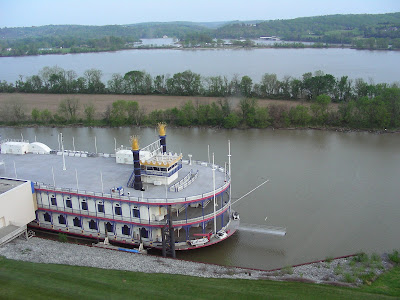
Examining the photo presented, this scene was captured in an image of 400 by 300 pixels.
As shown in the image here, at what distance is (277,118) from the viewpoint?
56406 millimetres

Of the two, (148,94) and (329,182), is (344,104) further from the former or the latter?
(148,94)

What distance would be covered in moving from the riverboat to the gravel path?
168 cm

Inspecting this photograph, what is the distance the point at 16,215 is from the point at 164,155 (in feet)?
33.8

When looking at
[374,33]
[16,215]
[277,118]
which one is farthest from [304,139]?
[374,33]

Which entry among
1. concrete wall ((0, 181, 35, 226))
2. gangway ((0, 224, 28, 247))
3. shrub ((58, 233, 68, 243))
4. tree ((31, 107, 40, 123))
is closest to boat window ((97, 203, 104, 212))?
shrub ((58, 233, 68, 243))

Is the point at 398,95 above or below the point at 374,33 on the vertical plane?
below

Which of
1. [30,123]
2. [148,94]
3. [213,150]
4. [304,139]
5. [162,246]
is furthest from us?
[148,94]

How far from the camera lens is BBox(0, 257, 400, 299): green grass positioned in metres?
19.4

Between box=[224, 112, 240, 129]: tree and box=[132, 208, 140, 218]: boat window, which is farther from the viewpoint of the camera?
box=[224, 112, 240, 129]: tree

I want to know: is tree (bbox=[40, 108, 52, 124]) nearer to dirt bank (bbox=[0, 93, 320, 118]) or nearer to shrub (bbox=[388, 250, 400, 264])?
dirt bank (bbox=[0, 93, 320, 118])

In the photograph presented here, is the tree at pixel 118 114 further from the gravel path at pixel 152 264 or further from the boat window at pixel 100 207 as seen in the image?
the gravel path at pixel 152 264

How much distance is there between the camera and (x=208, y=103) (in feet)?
210

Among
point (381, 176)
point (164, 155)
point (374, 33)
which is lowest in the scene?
point (381, 176)

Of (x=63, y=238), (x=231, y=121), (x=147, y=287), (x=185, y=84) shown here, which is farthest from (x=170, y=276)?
(x=185, y=84)
